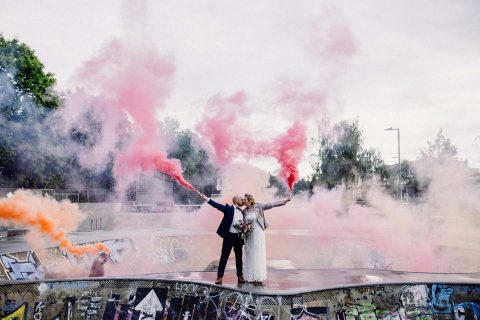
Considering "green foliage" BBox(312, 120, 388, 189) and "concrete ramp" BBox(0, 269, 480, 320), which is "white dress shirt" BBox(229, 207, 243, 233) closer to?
"concrete ramp" BBox(0, 269, 480, 320)

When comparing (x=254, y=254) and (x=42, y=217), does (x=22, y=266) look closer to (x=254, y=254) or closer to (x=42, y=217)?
(x=42, y=217)

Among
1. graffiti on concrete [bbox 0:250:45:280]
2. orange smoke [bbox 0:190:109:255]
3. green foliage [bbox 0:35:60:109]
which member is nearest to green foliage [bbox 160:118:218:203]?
green foliage [bbox 0:35:60:109]

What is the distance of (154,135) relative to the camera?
38.5ft

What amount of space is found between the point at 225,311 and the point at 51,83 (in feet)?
77.5

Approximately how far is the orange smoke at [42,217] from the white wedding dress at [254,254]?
6.31 m

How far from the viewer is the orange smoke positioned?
10992 millimetres

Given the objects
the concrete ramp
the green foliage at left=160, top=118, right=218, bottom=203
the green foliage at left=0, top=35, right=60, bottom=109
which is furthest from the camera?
the green foliage at left=160, top=118, right=218, bottom=203

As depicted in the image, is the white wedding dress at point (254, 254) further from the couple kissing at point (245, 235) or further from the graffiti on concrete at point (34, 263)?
the graffiti on concrete at point (34, 263)

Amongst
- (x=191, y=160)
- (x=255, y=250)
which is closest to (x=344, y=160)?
A: (x=191, y=160)

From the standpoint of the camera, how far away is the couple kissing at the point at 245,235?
7.90 metres

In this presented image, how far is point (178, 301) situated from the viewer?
7230 millimetres

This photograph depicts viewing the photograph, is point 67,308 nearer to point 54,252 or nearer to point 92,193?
point 54,252

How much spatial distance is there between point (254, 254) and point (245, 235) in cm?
43

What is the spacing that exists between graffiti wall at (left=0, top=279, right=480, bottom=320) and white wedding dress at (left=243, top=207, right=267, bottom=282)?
44.8 inches
